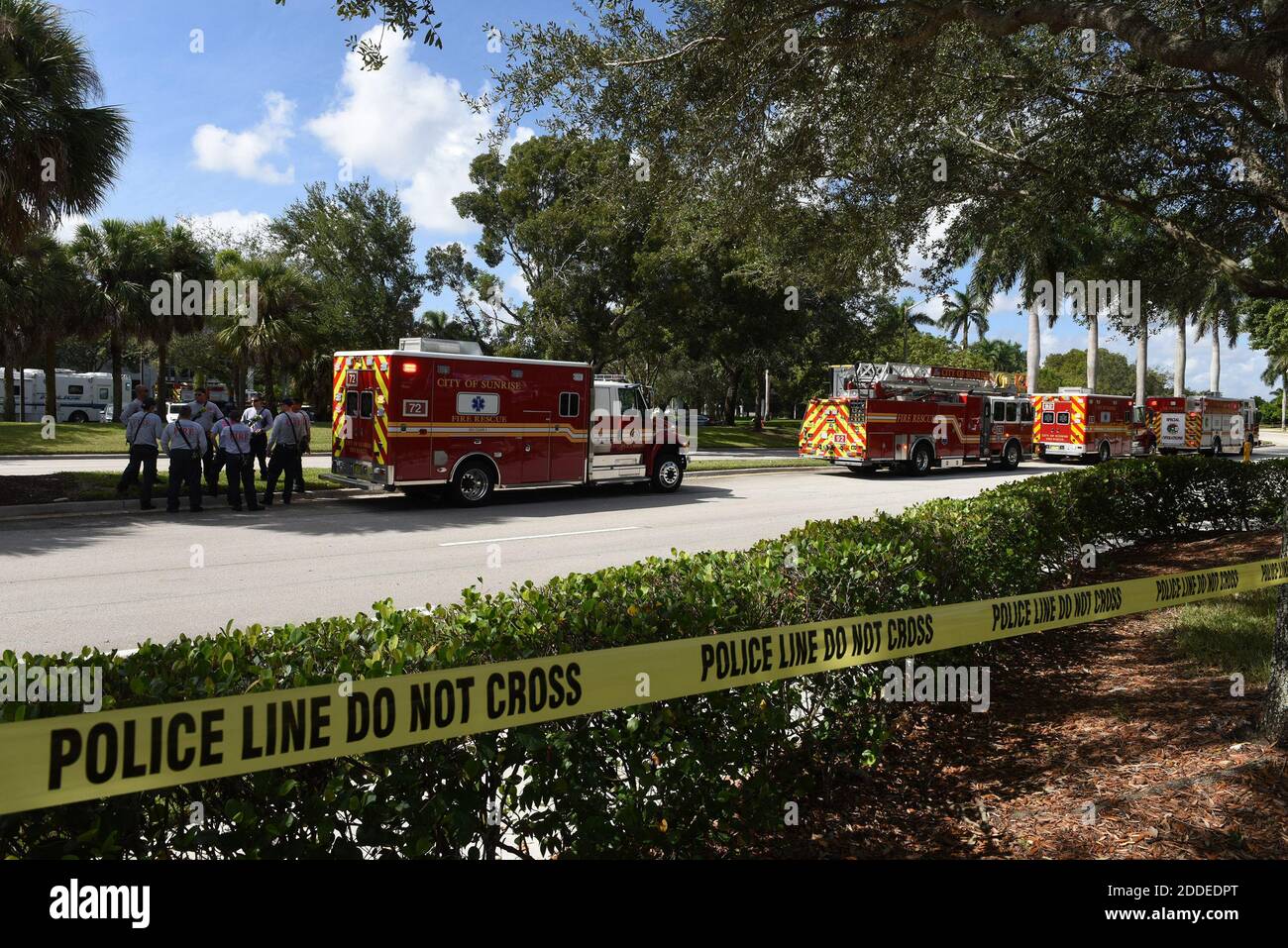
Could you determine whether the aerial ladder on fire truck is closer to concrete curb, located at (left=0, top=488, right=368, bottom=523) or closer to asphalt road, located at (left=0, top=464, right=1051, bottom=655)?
asphalt road, located at (left=0, top=464, right=1051, bottom=655)

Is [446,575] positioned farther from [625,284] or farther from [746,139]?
[625,284]

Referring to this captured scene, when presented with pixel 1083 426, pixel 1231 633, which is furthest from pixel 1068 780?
pixel 1083 426

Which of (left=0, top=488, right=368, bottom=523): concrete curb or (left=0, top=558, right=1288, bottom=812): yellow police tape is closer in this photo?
(left=0, top=558, right=1288, bottom=812): yellow police tape

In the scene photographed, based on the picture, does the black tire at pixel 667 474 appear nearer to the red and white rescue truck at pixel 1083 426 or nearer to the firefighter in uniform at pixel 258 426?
the firefighter in uniform at pixel 258 426

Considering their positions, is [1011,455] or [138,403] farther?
[1011,455]

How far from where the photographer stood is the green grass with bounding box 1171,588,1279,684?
221 inches

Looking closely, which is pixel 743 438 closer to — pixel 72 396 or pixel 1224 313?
pixel 1224 313

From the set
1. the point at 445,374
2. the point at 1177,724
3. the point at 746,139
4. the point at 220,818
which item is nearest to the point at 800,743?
the point at 1177,724

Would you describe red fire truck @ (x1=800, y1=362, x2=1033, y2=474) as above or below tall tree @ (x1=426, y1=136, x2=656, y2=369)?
below

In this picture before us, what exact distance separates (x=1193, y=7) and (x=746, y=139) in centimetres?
459

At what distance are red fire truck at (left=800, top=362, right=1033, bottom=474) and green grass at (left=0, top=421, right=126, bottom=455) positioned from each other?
1991 cm

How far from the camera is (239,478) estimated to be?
13.8 m

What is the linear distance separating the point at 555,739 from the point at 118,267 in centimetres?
3587

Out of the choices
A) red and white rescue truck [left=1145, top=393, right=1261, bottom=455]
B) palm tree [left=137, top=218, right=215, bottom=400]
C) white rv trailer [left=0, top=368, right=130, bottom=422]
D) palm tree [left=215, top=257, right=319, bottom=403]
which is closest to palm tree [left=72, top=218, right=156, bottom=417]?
palm tree [left=137, top=218, right=215, bottom=400]
